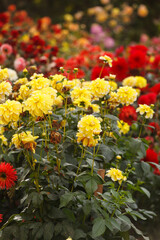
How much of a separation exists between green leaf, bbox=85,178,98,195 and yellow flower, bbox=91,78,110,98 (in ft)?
1.34

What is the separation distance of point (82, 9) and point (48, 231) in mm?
7446

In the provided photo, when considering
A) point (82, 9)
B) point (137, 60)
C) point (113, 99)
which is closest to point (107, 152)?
A: point (113, 99)

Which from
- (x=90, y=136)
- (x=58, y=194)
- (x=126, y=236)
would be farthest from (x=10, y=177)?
(x=126, y=236)

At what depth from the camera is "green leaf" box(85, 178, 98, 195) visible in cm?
142

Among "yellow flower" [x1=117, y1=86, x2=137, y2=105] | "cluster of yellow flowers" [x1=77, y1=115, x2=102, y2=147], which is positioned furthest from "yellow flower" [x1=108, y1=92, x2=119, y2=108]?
"cluster of yellow flowers" [x1=77, y1=115, x2=102, y2=147]

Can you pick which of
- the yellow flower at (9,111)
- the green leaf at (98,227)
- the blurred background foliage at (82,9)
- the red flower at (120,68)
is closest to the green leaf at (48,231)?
the green leaf at (98,227)

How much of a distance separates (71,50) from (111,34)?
1543mm

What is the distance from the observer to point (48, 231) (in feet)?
4.83

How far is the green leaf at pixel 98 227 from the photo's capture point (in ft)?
4.58

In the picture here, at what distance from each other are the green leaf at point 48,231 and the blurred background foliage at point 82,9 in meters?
6.08

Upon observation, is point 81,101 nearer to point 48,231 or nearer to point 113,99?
point 113,99

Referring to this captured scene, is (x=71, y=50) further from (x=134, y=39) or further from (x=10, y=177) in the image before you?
(x=10, y=177)

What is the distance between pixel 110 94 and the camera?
5.54ft

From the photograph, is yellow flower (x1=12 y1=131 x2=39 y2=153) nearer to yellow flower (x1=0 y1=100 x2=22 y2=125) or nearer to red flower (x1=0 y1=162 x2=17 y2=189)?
yellow flower (x1=0 y1=100 x2=22 y2=125)
